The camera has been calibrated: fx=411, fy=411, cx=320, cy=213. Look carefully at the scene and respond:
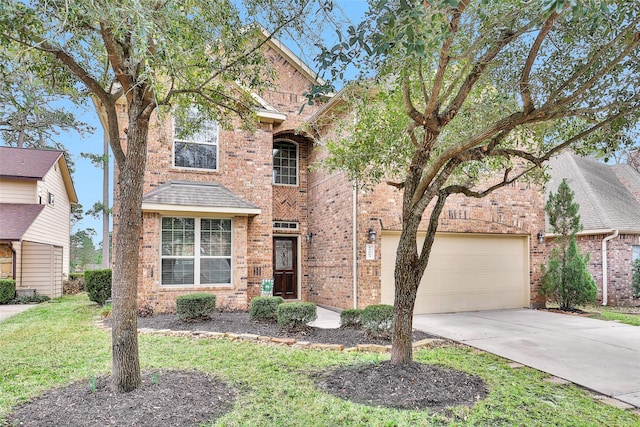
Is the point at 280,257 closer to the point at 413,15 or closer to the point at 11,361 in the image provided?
the point at 11,361

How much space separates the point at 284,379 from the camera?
4977 millimetres

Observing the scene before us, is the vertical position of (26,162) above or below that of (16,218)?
above

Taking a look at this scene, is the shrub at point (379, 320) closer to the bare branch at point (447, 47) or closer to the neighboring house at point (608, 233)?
the bare branch at point (447, 47)

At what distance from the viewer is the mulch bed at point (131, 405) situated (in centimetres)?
365

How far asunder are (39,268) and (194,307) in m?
11.2

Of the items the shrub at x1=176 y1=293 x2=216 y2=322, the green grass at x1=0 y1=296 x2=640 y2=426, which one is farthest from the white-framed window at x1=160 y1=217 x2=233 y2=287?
the green grass at x1=0 y1=296 x2=640 y2=426

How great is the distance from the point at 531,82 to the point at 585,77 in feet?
2.16

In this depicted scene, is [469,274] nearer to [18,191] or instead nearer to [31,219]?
[31,219]

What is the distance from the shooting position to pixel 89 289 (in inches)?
489

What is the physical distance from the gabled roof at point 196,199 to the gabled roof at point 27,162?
27.9 feet

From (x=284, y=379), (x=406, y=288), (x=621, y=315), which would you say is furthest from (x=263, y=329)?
(x=621, y=315)

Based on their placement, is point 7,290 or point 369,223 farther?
point 7,290

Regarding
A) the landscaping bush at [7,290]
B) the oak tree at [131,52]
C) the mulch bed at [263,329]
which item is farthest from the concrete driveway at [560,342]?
the landscaping bush at [7,290]

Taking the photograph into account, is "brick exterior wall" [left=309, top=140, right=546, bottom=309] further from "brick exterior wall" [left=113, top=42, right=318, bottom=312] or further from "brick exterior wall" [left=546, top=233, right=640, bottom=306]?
"brick exterior wall" [left=546, top=233, right=640, bottom=306]
